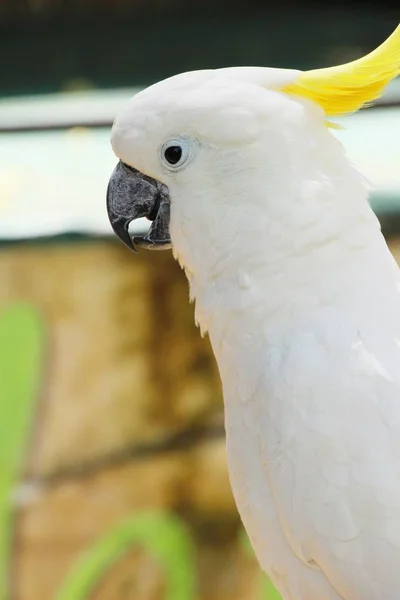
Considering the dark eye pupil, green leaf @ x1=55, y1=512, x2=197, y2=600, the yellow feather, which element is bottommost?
green leaf @ x1=55, y1=512, x2=197, y2=600

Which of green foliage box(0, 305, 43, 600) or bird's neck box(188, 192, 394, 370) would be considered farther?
green foliage box(0, 305, 43, 600)

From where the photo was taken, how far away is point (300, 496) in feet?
3.24

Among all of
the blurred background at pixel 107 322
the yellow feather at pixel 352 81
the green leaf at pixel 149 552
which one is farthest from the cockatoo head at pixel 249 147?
the green leaf at pixel 149 552

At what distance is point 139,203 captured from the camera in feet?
3.79

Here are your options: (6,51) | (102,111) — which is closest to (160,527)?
(102,111)

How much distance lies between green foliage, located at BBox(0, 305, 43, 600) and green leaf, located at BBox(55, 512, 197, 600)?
29 centimetres

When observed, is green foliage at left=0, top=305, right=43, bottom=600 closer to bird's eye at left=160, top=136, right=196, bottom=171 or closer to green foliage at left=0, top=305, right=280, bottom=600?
green foliage at left=0, top=305, right=280, bottom=600

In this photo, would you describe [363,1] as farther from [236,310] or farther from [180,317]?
[236,310]

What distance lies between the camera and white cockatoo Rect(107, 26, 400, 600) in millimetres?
979

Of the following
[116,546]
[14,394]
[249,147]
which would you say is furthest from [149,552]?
[249,147]

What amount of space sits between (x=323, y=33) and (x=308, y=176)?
2.20m

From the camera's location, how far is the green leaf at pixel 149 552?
2939 millimetres

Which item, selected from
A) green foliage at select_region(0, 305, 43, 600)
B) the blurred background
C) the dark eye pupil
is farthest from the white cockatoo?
green foliage at select_region(0, 305, 43, 600)

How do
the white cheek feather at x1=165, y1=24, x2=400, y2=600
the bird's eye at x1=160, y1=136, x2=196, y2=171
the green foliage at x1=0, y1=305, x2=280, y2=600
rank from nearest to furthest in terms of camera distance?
the white cheek feather at x1=165, y1=24, x2=400, y2=600, the bird's eye at x1=160, y1=136, x2=196, y2=171, the green foliage at x1=0, y1=305, x2=280, y2=600
